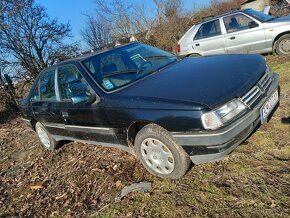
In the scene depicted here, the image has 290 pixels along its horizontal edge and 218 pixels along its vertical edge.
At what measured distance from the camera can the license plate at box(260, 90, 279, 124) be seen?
3.20 metres

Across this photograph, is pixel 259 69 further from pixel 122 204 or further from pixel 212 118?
pixel 122 204

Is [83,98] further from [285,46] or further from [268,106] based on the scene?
[285,46]

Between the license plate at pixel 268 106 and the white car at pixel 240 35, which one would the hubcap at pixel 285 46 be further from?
the license plate at pixel 268 106

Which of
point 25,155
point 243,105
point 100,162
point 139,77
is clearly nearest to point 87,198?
point 100,162

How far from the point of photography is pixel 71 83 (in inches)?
165

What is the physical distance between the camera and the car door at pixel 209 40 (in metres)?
8.34

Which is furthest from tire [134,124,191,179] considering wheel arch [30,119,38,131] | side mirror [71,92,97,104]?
wheel arch [30,119,38,131]

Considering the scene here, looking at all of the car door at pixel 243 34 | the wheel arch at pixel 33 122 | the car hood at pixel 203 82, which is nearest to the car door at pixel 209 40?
the car door at pixel 243 34

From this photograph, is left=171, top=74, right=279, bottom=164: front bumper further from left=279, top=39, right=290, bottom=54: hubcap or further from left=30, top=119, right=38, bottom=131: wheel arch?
left=279, top=39, right=290, bottom=54: hubcap

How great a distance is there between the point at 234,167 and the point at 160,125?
3.46 ft

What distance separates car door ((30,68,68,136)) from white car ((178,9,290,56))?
4.90 metres

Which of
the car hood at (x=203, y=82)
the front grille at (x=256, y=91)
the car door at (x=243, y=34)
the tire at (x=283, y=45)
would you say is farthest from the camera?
the car door at (x=243, y=34)

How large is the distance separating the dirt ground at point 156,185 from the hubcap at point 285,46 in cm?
268

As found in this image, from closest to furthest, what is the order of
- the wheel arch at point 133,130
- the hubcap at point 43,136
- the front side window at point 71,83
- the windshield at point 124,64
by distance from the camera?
1. the wheel arch at point 133,130
2. the windshield at point 124,64
3. the front side window at point 71,83
4. the hubcap at point 43,136
